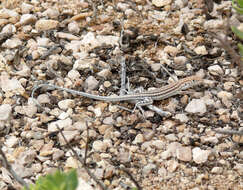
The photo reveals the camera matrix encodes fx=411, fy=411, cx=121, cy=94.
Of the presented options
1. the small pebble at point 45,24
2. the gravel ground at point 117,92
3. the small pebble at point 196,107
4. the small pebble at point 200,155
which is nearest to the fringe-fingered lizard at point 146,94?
the gravel ground at point 117,92

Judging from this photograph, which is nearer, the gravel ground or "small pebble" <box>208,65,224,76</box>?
the gravel ground

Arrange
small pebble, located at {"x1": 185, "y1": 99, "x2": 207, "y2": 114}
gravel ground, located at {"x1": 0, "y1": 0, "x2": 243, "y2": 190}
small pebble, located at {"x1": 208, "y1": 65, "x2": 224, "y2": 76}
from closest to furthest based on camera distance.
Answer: gravel ground, located at {"x1": 0, "y1": 0, "x2": 243, "y2": 190}
small pebble, located at {"x1": 185, "y1": 99, "x2": 207, "y2": 114}
small pebble, located at {"x1": 208, "y1": 65, "x2": 224, "y2": 76}

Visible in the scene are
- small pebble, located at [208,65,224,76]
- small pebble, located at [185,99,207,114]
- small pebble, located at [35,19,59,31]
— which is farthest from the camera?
small pebble, located at [35,19,59,31]

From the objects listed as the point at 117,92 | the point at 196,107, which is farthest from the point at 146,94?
the point at 196,107

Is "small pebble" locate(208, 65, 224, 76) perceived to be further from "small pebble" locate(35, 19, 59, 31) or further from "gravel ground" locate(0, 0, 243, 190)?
"small pebble" locate(35, 19, 59, 31)

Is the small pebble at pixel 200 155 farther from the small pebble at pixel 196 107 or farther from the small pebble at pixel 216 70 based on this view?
the small pebble at pixel 216 70

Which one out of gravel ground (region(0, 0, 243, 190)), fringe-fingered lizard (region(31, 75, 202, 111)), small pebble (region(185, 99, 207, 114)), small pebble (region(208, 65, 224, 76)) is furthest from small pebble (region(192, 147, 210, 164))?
small pebble (region(208, 65, 224, 76))

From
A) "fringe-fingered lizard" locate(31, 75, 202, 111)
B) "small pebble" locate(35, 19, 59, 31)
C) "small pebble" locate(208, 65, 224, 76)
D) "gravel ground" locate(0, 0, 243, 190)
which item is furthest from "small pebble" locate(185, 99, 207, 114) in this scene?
"small pebble" locate(35, 19, 59, 31)

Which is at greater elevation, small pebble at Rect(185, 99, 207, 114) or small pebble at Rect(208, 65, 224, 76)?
small pebble at Rect(208, 65, 224, 76)

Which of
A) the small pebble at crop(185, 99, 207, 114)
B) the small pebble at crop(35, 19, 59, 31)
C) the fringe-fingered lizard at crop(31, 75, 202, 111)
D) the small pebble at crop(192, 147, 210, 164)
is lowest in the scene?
the small pebble at crop(192, 147, 210, 164)

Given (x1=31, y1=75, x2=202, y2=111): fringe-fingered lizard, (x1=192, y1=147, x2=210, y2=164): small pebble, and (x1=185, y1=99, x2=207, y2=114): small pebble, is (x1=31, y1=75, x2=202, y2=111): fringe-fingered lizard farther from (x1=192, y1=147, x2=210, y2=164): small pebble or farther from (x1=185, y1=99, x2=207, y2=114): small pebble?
(x1=192, y1=147, x2=210, y2=164): small pebble
